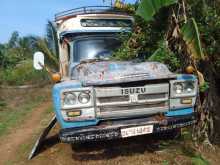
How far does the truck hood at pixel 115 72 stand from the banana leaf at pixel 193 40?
48 cm

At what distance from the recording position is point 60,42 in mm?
8148

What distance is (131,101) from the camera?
18.4 feet

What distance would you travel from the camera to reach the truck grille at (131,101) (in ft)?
18.0

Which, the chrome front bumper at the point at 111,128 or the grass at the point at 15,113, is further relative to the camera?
the grass at the point at 15,113

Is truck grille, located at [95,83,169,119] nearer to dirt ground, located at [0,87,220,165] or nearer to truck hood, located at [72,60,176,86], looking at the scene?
truck hood, located at [72,60,176,86]

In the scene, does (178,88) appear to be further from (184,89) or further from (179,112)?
(179,112)

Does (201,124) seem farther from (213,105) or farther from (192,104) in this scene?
(192,104)

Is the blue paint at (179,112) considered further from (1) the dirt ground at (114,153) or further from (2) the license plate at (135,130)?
(1) the dirt ground at (114,153)

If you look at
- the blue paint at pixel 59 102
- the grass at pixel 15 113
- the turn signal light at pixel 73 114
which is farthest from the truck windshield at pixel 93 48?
the grass at pixel 15 113

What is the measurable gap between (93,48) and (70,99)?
220cm

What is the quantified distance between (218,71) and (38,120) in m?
5.17

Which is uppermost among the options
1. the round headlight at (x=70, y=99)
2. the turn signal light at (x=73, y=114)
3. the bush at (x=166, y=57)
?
the bush at (x=166, y=57)

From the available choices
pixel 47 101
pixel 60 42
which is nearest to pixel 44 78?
pixel 47 101

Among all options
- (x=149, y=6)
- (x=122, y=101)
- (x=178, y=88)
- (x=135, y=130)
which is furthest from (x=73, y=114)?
(x=149, y=6)
